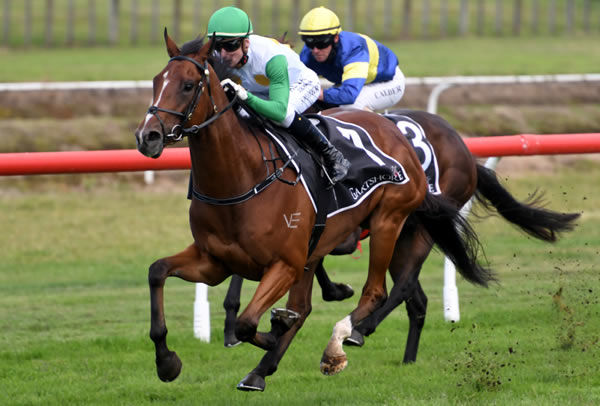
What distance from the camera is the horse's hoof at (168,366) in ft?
14.5

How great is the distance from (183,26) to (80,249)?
11296 millimetres

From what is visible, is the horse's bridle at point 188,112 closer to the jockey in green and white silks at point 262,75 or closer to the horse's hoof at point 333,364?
the jockey in green and white silks at point 262,75

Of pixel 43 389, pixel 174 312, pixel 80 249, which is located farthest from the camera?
pixel 80 249

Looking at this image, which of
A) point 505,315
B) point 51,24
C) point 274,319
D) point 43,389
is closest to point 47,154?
point 43,389

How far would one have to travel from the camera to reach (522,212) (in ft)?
20.9

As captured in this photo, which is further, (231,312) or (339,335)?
(231,312)

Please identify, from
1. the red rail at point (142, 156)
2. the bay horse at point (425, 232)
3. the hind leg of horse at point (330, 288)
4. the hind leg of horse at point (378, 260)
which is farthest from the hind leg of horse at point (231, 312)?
the hind leg of horse at point (378, 260)

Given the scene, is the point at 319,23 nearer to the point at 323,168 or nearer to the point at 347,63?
the point at 347,63

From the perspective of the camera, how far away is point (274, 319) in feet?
15.7

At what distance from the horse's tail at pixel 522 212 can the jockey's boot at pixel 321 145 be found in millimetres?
1750

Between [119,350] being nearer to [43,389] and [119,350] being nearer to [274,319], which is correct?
[43,389]

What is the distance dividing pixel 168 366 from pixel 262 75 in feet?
5.12

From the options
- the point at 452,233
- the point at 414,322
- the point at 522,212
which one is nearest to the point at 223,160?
the point at 452,233

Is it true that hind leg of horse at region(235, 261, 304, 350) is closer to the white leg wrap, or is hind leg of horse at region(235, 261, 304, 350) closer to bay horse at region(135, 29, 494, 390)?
bay horse at region(135, 29, 494, 390)
